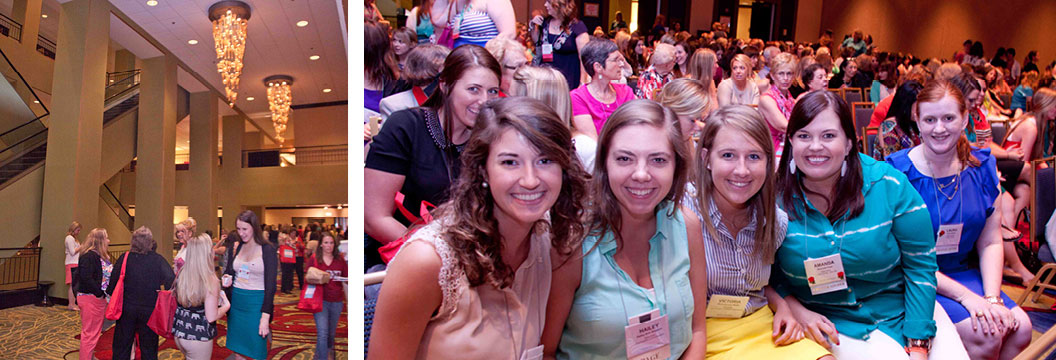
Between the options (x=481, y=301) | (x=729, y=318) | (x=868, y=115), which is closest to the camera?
(x=481, y=301)

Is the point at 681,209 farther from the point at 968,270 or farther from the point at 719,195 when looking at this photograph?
the point at 968,270

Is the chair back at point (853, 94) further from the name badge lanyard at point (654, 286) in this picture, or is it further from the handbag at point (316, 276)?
the handbag at point (316, 276)

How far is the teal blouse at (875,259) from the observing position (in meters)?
1.57

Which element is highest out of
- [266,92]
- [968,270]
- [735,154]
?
[266,92]

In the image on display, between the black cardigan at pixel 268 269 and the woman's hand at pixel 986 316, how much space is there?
1825 millimetres

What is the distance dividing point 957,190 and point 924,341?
61 centimetres

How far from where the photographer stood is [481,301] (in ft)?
3.75

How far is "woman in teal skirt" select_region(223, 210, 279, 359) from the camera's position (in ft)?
4.16

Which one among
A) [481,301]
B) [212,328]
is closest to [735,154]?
[481,301]

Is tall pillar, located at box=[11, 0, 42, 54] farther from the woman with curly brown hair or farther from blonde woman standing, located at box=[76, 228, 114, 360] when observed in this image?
the woman with curly brown hair

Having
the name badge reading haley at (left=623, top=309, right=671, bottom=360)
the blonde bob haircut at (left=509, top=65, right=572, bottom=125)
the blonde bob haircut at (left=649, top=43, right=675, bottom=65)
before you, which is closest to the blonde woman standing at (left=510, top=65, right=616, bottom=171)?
the blonde bob haircut at (left=509, top=65, right=572, bottom=125)

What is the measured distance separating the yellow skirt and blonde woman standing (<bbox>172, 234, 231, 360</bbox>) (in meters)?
1.09

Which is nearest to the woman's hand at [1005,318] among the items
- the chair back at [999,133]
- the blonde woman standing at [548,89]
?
the blonde woman standing at [548,89]

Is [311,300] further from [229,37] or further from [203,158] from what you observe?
[229,37]
